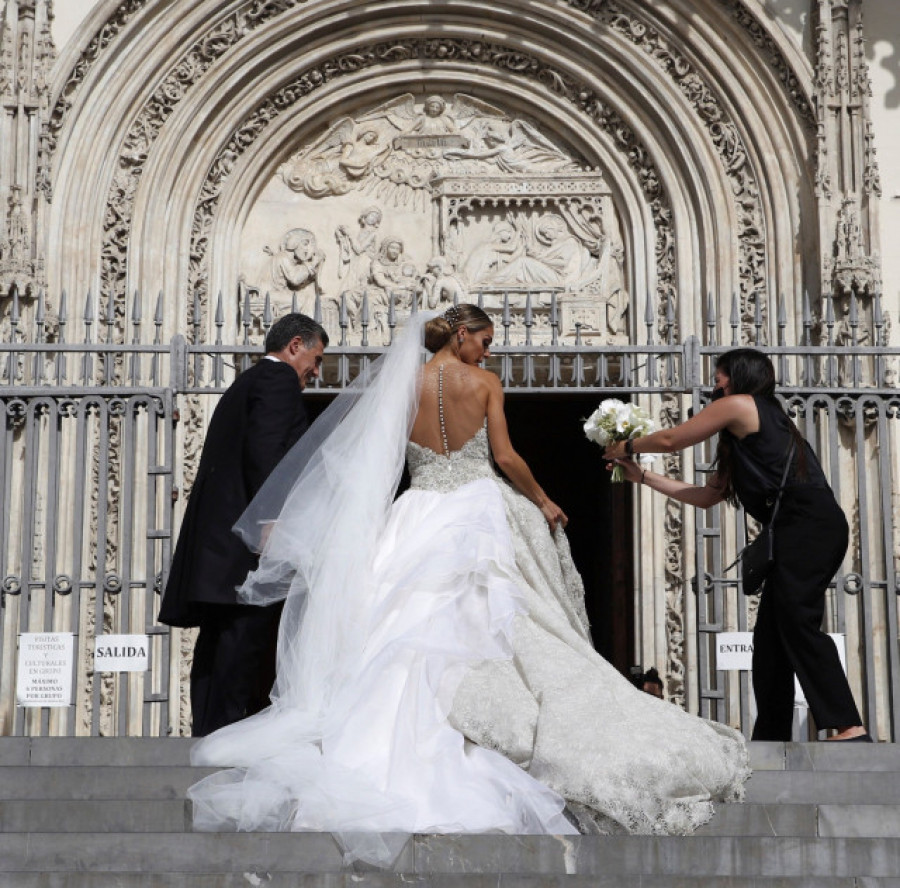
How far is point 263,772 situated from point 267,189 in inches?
291

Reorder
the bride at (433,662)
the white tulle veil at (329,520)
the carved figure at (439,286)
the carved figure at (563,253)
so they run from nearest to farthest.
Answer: the bride at (433,662), the white tulle veil at (329,520), the carved figure at (439,286), the carved figure at (563,253)

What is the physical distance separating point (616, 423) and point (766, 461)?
70 cm

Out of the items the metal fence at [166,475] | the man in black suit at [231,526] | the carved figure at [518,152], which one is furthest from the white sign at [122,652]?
the carved figure at [518,152]

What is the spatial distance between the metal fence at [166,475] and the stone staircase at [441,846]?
2622 millimetres

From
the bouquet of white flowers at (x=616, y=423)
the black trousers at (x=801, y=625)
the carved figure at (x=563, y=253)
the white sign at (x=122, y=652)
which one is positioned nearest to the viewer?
the black trousers at (x=801, y=625)

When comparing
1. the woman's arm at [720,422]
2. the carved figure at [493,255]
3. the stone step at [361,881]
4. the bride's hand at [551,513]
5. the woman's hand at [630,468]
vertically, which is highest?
the carved figure at [493,255]

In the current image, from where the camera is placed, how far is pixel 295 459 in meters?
6.90

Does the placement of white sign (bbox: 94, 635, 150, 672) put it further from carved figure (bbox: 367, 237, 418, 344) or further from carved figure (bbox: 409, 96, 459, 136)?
carved figure (bbox: 409, 96, 459, 136)

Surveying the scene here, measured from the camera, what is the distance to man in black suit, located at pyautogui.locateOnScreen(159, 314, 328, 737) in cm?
681

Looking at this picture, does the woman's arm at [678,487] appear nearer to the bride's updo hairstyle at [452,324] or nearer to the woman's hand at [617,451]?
the woman's hand at [617,451]

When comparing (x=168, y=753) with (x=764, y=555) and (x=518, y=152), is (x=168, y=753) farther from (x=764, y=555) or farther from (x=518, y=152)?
(x=518, y=152)

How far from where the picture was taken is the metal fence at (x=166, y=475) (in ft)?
29.8

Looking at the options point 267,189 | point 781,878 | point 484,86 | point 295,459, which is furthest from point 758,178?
point 781,878

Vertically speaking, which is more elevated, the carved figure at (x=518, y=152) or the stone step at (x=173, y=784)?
the carved figure at (x=518, y=152)
